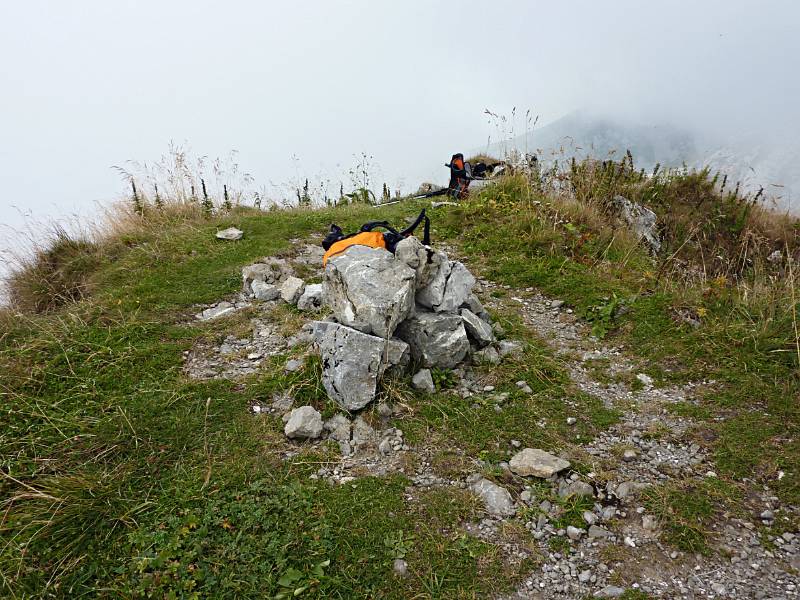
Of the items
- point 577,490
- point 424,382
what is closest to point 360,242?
point 424,382

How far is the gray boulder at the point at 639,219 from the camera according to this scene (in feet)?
28.1

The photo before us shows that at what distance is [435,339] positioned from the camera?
441cm

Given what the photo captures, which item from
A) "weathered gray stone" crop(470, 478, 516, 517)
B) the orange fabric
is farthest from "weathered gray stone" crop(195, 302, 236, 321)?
"weathered gray stone" crop(470, 478, 516, 517)

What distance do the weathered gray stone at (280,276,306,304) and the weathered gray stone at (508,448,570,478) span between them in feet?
11.2

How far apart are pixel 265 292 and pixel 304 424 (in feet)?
8.81

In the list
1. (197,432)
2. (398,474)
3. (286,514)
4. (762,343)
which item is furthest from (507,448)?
(762,343)

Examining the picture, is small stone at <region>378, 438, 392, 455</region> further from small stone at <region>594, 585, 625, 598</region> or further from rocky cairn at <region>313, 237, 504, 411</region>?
small stone at <region>594, 585, 625, 598</region>

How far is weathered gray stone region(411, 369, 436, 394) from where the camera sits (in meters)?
4.20

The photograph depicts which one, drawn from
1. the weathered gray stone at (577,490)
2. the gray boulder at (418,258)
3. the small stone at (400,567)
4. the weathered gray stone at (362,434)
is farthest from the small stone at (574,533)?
the gray boulder at (418,258)

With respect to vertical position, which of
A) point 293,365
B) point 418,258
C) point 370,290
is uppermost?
point 418,258

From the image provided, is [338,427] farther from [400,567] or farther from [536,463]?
[536,463]

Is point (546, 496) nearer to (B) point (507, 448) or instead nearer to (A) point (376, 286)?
(B) point (507, 448)

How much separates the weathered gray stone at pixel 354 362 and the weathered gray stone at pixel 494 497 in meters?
1.18

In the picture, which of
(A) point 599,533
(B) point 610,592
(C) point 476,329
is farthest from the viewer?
(C) point 476,329
